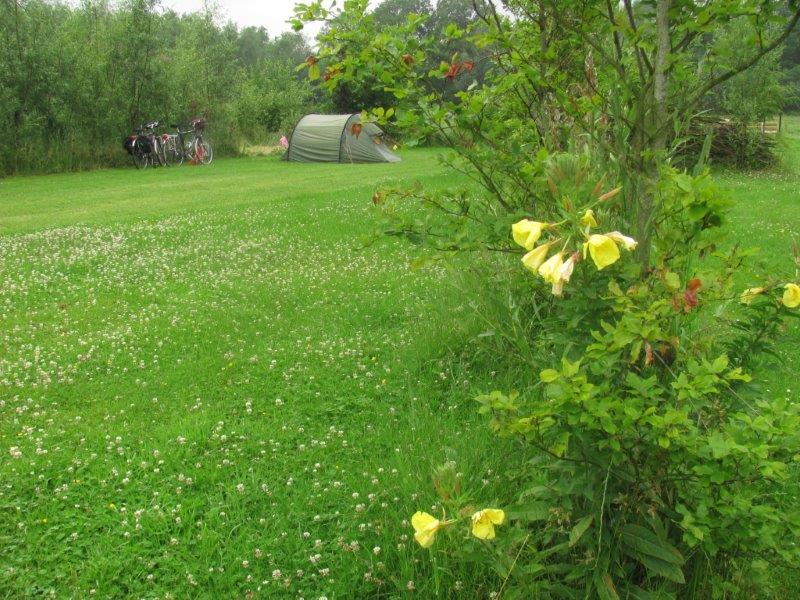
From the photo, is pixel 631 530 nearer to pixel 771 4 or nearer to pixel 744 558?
pixel 744 558

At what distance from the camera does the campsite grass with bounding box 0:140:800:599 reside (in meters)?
2.81

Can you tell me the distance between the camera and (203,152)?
968 inches

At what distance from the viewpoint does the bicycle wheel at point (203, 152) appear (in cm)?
2436

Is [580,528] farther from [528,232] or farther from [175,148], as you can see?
[175,148]

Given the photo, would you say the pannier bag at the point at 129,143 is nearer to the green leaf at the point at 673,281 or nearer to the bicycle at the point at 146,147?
the bicycle at the point at 146,147

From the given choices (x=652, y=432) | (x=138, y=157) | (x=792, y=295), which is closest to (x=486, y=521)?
(x=652, y=432)

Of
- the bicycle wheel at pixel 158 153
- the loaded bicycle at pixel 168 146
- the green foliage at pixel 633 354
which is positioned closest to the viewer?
the green foliage at pixel 633 354

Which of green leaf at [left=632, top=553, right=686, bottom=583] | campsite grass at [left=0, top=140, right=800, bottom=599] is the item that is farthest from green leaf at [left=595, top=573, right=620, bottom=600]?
campsite grass at [left=0, top=140, right=800, bottom=599]

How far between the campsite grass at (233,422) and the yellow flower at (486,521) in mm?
754

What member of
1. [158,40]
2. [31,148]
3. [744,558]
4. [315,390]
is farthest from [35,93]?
[744,558]

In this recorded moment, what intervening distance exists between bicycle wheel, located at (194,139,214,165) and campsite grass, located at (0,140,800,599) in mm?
16578

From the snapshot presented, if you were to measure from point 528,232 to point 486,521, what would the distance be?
738mm

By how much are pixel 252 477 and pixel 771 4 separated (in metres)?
2.83

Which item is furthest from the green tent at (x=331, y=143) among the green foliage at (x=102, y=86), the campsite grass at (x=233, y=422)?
the campsite grass at (x=233, y=422)
